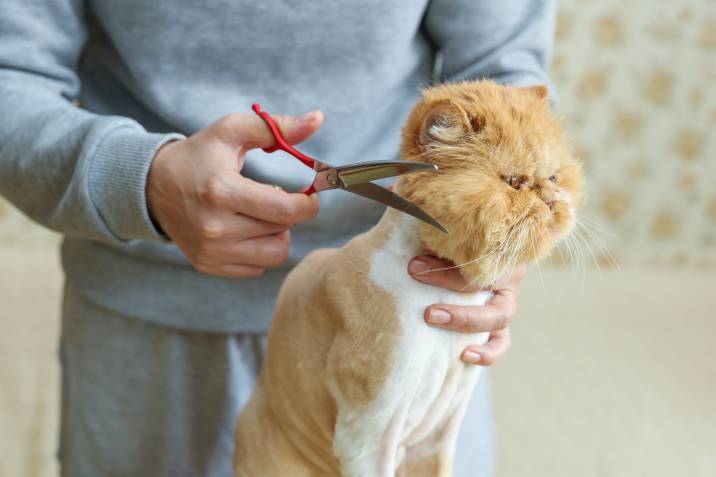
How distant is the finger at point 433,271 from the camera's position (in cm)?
50

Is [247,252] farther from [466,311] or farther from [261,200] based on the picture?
[466,311]

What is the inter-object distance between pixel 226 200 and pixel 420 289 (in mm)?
168

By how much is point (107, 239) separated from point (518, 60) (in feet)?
1.47

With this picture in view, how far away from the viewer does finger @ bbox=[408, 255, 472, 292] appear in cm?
50

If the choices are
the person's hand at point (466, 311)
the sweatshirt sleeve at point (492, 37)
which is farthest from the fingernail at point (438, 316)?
the sweatshirt sleeve at point (492, 37)

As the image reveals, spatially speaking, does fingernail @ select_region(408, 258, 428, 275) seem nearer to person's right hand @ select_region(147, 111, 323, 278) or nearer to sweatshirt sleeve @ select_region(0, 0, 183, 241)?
person's right hand @ select_region(147, 111, 323, 278)

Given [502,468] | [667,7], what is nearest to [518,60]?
[502,468]

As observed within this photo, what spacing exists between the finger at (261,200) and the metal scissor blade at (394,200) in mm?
57

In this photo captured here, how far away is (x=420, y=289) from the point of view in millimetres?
501

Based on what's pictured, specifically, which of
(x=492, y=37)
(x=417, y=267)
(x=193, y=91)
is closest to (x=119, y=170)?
(x=193, y=91)

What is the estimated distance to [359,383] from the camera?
1.63ft

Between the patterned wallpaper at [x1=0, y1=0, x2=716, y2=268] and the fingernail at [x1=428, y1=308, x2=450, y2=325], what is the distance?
168cm

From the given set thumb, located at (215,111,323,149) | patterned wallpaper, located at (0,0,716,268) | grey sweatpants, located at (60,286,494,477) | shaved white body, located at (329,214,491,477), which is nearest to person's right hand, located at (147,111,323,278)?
thumb, located at (215,111,323,149)

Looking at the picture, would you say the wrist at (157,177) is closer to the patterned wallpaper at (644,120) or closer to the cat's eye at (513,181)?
the cat's eye at (513,181)
